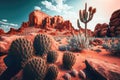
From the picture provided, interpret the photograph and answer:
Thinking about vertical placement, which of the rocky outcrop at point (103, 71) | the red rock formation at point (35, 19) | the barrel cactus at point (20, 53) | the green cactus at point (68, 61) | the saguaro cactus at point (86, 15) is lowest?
the rocky outcrop at point (103, 71)

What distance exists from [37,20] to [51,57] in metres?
85.6

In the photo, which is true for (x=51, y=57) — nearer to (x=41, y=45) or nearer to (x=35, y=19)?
(x=41, y=45)

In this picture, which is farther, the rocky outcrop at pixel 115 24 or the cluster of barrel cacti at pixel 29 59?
the rocky outcrop at pixel 115 24

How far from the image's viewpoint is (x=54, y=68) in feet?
12.8

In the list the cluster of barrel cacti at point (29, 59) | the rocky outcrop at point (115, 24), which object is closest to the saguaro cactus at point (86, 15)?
the cluster of barrel cacti at point (29, 59)

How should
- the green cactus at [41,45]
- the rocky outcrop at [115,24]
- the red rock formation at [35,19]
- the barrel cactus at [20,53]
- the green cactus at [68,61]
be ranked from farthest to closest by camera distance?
the red rock formation at [35,19], the rocky outcrop at [115,24], the green cactus at [41,45], the green cactus at [68,61], the barrel cactus at [20,53]

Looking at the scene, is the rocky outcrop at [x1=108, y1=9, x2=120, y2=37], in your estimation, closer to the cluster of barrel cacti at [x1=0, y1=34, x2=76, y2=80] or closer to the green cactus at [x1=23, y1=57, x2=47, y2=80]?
the cluster of barrel cacti at [x1=0, y1=34, x2=76, y2=80]

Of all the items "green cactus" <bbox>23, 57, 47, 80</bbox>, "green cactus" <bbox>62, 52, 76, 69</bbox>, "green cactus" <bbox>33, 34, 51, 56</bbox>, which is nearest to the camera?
"green cactus" <bbox>23, 57, 47, 80</bbox>

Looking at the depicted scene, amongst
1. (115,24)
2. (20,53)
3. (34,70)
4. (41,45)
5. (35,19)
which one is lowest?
(34,70)

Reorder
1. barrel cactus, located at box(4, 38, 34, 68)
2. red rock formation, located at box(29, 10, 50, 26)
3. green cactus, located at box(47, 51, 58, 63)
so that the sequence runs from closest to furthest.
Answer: barrel cactus, located at box(4, 38, 34, 68) < green cactus, located at box(47, 51, 58, 63) < red rock formation, located at box(29, 10, 50, 26)

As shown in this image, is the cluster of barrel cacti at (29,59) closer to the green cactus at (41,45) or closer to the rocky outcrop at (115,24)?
the green cactus at (41,45)

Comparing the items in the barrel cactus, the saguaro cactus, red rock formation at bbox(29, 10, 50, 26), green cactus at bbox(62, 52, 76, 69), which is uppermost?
red rock formation at bbox(29, 10, 50, 26)

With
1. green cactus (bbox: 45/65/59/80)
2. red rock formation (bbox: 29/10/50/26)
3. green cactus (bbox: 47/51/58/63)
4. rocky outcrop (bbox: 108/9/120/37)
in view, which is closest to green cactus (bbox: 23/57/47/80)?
green cactus (bbox: 45/65/59/80)

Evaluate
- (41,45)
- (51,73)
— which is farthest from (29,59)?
(41,45)
